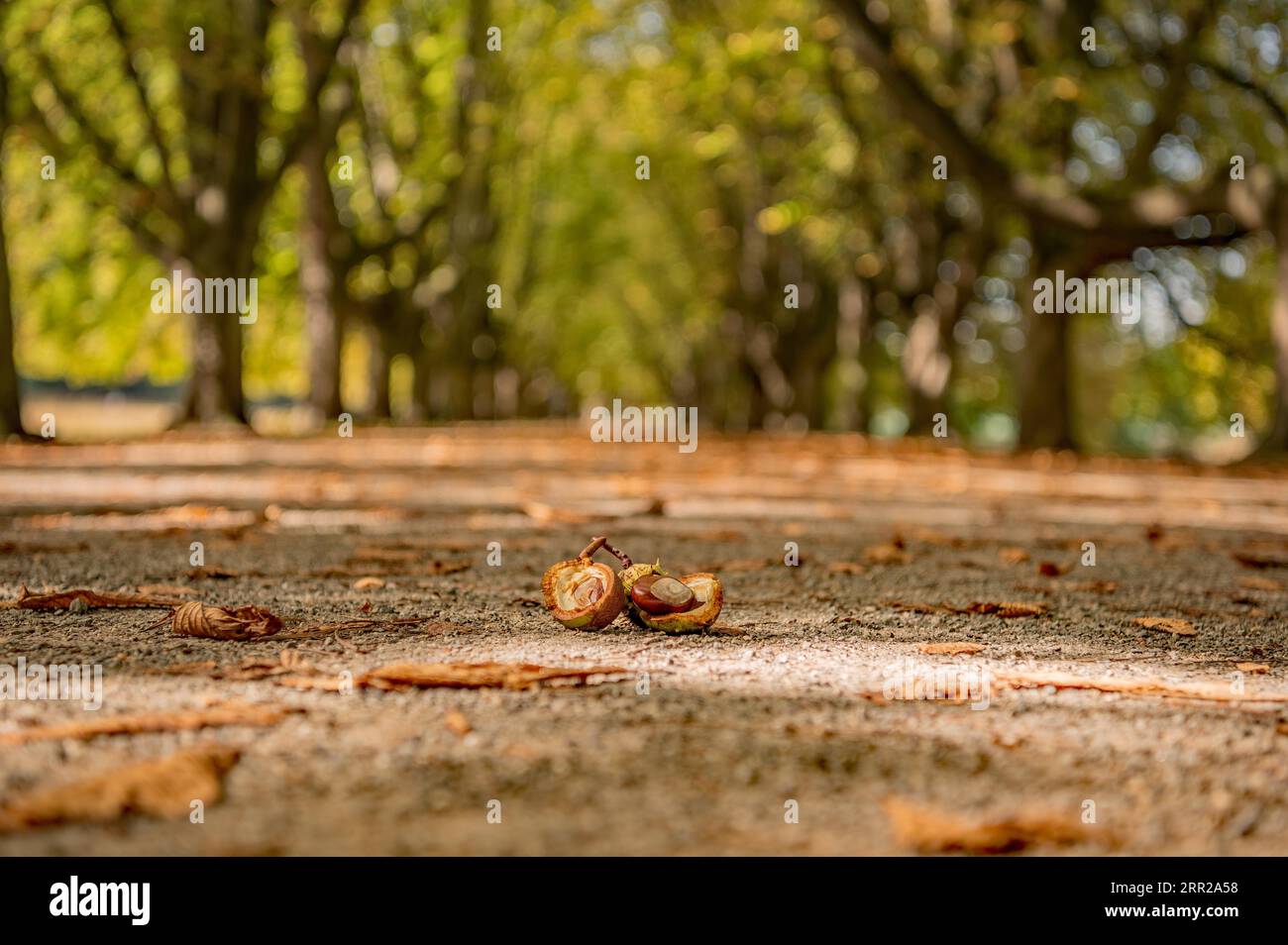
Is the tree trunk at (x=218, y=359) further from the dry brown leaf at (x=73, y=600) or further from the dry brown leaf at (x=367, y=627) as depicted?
the dry brown leaf at (x=367, y=627)

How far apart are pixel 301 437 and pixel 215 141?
415cm

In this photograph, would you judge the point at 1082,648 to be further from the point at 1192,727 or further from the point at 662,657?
the point at 662,657

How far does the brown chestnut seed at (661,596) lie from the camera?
3.48m

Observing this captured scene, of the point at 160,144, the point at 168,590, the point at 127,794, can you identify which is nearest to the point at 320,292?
the point at 160,144

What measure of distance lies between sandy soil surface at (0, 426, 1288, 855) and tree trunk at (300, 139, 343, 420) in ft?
41.6

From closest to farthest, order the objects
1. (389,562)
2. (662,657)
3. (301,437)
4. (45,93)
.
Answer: (662,657)
(389,562)
(301,437)
(45,93)

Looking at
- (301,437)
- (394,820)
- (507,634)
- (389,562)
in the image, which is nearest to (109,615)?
(507,634)

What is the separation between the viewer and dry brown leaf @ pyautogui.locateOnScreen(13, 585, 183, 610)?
12.2ft

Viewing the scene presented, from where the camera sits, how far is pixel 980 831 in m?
1.89

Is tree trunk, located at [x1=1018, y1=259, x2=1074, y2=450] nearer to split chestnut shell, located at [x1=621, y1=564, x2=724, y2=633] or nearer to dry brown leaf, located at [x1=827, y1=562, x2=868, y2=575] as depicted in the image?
dry brown leaf, located at [x1=827, y1=562, x2=868, y2=575]

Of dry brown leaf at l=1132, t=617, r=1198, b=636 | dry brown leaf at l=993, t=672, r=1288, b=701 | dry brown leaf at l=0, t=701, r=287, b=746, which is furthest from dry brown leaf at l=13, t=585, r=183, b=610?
dry brown leaf at l=1132, t=617, r=1198, b=636

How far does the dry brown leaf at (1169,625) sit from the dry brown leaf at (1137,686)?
788 millimetres
